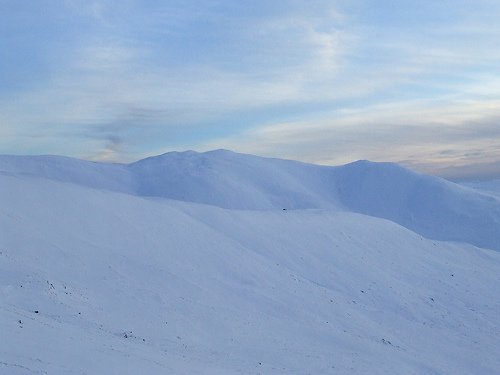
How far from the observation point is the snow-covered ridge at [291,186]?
2621 inches

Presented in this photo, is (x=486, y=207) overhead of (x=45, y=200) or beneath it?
beneath

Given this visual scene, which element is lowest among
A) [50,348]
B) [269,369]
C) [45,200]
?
[269,369]

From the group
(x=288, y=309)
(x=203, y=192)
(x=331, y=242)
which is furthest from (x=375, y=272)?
(x=203, y=192)

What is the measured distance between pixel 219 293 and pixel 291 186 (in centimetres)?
4963

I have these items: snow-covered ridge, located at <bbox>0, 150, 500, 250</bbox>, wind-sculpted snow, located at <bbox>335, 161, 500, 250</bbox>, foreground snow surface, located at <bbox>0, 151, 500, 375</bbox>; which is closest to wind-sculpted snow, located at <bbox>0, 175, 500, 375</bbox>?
foreground snow surface, located at <bbox>0, 151, 500, 375</bbox>

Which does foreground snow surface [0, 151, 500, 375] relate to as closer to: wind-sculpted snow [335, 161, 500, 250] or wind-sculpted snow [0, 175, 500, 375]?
wind-sculpted snow [0, 175, 500, 375]

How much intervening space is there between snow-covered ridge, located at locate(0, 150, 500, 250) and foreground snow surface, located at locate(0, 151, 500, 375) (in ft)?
96.2

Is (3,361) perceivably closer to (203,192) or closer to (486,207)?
(203,192)

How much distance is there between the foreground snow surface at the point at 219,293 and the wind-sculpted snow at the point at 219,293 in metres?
0.07

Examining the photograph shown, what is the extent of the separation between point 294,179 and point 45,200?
165 ft

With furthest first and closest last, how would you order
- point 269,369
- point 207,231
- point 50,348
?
point 207,231, point 269,369, point 50,348

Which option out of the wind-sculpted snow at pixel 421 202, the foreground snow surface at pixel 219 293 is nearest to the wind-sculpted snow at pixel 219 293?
the foreground snow surface at pixel 219 293

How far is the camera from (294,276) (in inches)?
1140

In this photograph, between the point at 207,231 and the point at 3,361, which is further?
the point at 207,231
